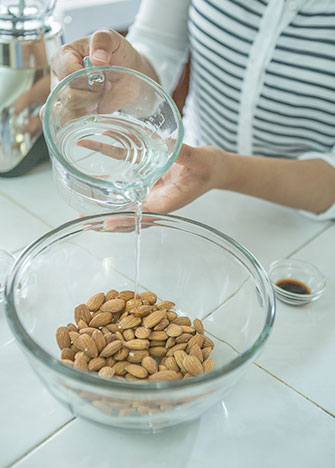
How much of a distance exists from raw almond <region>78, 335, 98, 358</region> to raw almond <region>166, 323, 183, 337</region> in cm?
9

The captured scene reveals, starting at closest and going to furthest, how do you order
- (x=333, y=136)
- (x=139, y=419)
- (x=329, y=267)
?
(x=139, y=419) → (x=329, y=267) → (x=333, y=136)

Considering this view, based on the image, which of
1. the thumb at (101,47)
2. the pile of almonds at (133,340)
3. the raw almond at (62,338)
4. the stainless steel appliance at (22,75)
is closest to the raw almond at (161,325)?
the pile of almonds at (133,340)

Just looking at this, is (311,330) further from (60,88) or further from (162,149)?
(60,88)

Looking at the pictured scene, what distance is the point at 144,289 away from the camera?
67 centimetres

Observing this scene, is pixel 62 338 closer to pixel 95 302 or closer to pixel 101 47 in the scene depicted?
Result: pixel 95 302

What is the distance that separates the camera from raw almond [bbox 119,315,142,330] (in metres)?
0.57

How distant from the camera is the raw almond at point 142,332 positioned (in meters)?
0.56

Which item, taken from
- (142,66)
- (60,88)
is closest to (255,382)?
(60,88)

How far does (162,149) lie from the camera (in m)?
0.57

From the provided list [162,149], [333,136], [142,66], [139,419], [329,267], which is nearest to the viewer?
[139,419]

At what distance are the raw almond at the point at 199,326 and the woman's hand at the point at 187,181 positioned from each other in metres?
0.20

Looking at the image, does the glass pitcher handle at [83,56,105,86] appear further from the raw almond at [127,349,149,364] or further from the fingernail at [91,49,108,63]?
the raw almond at [127,349,149,364]

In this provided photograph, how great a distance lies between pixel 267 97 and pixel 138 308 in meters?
0.55

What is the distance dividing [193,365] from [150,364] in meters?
0.05
